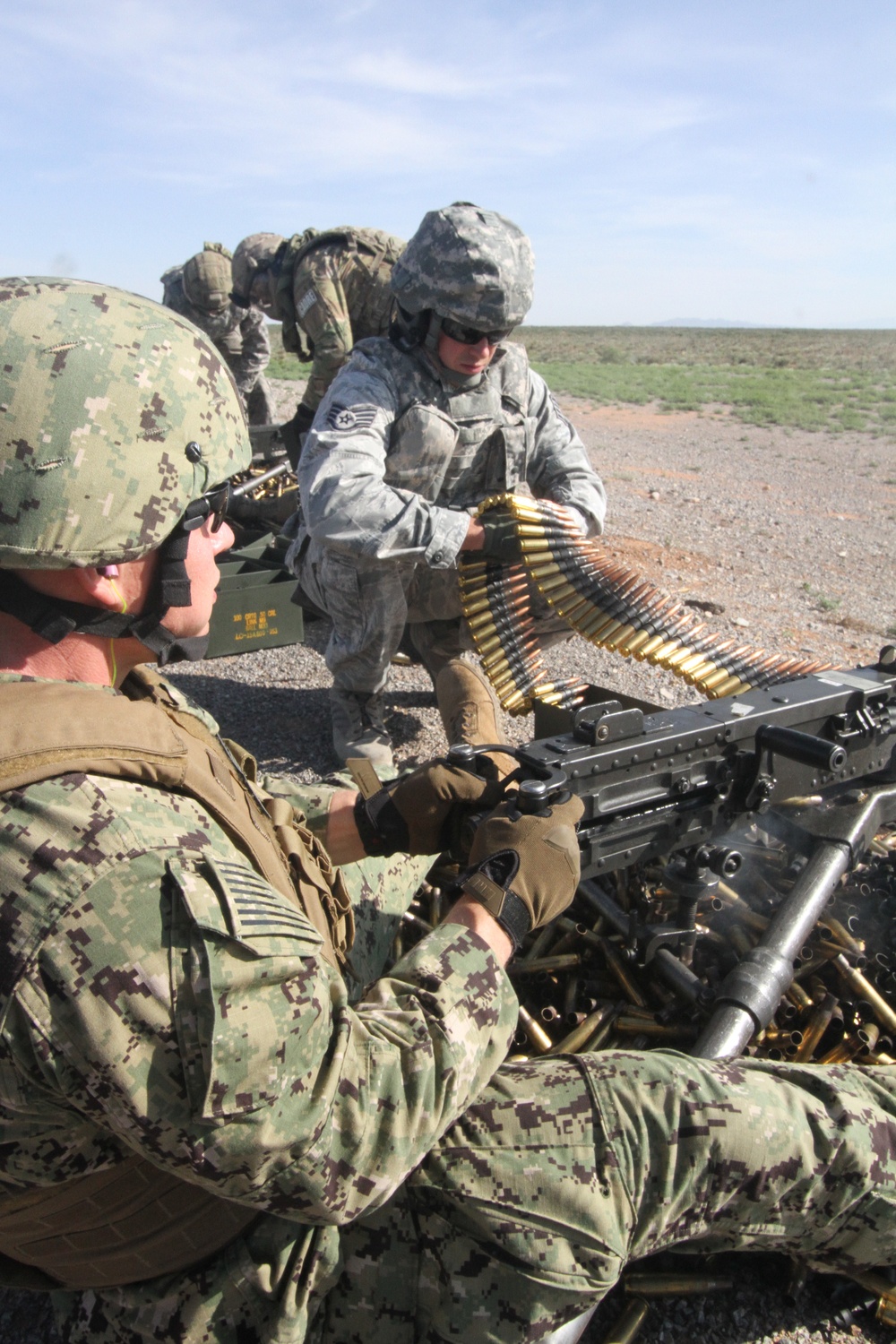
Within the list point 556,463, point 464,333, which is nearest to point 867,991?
point 556,463

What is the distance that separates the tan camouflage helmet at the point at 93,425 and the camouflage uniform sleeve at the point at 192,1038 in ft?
1.66

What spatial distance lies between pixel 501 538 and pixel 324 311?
4835 millimetres

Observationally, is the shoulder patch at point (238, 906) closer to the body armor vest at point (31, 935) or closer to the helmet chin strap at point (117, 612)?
the body armor vest at point (31, 935)

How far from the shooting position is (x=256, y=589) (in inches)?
244

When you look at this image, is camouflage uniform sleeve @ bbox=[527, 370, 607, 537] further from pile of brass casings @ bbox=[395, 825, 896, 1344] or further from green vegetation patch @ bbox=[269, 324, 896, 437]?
green vegetation patch @ bbox=[269, 324, 896, 437]

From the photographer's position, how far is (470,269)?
4.38m

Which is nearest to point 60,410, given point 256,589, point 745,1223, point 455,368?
point 745,1223

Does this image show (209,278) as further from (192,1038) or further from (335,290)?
(192,1038)

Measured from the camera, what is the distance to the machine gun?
99.1 inches

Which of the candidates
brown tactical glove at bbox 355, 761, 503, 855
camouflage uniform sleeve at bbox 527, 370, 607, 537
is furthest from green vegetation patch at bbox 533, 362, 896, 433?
brown tactical glove at bbox 355, 761, 503, 855

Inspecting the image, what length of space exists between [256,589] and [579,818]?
4.19 metres

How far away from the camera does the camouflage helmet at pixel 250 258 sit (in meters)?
9.80

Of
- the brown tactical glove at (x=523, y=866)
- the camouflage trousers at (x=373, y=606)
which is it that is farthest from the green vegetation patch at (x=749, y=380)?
the brown tactical glove at (x=523, y=866)

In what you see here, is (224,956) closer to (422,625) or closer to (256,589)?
(422,625)
